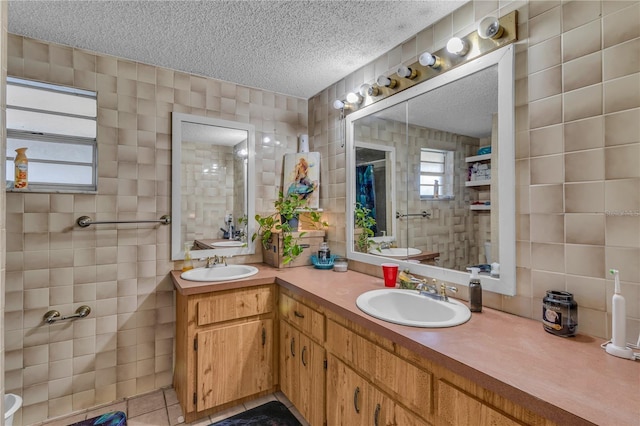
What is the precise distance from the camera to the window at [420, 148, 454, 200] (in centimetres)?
163

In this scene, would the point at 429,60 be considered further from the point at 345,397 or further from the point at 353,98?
the point at 345,397

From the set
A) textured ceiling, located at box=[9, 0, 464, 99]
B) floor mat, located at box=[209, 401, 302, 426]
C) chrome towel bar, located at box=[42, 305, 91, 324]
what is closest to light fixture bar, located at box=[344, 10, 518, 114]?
textured ceiling, located at box=[9, 0, 464, 99]

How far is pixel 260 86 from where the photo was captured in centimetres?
250

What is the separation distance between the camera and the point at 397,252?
1.95m

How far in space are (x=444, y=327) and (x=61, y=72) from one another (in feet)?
8.44

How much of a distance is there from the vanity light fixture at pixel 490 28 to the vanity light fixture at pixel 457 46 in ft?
0.34

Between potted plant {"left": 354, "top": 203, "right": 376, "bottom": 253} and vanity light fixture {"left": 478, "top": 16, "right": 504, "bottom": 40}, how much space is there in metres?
1.19

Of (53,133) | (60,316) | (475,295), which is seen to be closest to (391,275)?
(475,295)

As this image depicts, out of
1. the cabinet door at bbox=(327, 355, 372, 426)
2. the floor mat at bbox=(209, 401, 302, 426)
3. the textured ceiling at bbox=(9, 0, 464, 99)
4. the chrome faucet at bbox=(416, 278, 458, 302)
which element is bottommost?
the floor mat at bbox=(209, 401, 302, 426)

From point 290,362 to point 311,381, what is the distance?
10.1 inches

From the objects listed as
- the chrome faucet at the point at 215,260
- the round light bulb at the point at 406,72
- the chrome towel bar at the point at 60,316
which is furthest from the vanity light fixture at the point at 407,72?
the chrome towel bar at the point at 60,316

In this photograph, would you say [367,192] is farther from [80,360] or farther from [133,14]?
[80,360]

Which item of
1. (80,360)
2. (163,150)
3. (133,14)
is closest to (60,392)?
(80,360)

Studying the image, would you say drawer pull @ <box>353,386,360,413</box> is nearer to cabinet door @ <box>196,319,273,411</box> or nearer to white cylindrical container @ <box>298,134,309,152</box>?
cabinet door @ <box>196,319,273,411</box>
